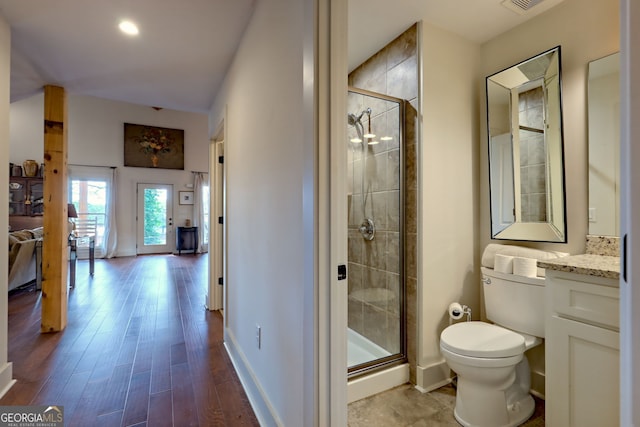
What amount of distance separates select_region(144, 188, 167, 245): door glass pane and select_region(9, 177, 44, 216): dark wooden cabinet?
6.62ft

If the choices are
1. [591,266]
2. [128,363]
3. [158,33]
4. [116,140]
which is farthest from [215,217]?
[116,140]

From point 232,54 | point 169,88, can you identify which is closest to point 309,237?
point 232,54

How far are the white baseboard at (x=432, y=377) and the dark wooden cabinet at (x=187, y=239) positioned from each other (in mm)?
7099

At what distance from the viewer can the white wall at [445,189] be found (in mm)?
1935

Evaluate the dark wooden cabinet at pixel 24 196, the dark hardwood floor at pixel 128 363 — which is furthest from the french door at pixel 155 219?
the dark hardwood floor at pixel 128 363

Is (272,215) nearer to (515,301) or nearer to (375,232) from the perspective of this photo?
(375,232)

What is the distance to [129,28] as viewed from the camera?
2.00 m

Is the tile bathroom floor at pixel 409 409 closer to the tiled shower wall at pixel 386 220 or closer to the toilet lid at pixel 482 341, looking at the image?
the tiled shower wall at pixel 386 220

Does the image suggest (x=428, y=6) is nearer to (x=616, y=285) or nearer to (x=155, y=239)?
(x=616, y=285)

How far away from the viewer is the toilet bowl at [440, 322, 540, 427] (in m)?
1.50

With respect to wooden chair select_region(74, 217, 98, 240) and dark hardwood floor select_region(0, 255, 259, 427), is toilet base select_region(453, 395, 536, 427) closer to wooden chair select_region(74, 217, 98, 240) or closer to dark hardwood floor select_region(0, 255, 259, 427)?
dark hardwood floor select_region(0, 255, 259, 427)

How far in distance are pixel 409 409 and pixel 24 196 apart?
7834 millimetres

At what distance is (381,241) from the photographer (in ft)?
7.54

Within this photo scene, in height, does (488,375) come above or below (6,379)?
above
